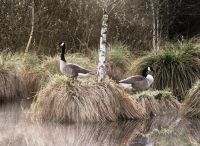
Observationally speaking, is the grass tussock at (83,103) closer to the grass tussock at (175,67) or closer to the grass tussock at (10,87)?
the grass tussock at (175,67)

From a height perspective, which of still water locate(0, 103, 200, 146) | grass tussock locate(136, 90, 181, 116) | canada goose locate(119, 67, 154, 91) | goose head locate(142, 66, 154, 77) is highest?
goose head locate(142, 66, 154, 77)

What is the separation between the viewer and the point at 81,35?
71.2ft

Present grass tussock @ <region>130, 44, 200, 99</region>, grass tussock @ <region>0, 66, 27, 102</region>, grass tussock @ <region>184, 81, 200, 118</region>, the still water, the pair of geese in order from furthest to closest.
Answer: grass tussock @ <region>0, 66, 27, 102</region>, grass tussock @ <region>130, 44, 200, 99</region>, the pair of geese, grass tussock @ <region>184, 81, 200, 118</region>, the still water

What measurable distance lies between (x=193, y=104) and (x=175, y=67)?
2579 mm

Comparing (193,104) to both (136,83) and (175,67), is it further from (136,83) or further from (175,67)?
(175,67)

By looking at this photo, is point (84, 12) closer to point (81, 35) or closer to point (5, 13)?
point (81, 35)

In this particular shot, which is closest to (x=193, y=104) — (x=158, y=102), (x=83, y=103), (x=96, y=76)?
(x=158, y=102)

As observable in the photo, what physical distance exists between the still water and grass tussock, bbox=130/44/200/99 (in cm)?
232

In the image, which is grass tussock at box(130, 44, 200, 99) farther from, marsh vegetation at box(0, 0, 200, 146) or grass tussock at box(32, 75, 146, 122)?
grass tussock at box(32, 75, 146, 122)

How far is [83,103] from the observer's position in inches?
548

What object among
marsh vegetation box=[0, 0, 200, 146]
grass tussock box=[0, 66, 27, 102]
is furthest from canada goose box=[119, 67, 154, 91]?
grass tussock box=[0, 66, 27, 102]

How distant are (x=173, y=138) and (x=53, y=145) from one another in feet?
7.92

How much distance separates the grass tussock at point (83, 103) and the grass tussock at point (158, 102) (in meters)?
0.31

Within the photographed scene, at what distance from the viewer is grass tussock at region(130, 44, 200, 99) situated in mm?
16578
